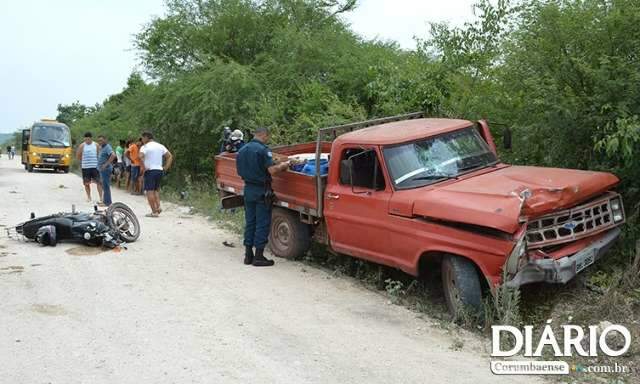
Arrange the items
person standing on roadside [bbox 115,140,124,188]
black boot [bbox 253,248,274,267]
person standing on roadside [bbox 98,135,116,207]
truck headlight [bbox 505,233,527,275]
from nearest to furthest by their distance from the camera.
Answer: truck headlight [bbox 505,233,527,275] → black boot [bbox 253,248,274,267] → person standing on roadside [bbox 98,135,116,207] → person standing on roadside [bbox 115,140,124,188]

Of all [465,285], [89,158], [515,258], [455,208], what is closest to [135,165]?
[89,158]

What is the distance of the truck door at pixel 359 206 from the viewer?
6879mm

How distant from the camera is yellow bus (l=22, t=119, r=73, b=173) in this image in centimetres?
2969

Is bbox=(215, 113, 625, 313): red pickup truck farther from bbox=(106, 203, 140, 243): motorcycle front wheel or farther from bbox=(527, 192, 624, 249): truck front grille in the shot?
bbox=(106, 203, 140, 243): motorcycle front wheel

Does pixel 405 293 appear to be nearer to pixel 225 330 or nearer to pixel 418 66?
pixel 225 330

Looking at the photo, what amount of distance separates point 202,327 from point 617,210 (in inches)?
178

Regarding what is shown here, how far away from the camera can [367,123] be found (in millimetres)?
8836

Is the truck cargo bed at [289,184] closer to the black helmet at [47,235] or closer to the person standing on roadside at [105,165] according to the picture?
the black helmet at [47,235]

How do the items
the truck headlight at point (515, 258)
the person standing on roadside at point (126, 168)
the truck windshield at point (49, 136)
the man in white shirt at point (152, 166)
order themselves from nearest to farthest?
the truck headlight at point (515, 258), the man in white shirt at point (152, 166), the person standing on roadside at point (126, 168), the truck windshield at point (49, 136)

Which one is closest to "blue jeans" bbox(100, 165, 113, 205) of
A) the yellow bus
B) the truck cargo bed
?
the truck cargo bed

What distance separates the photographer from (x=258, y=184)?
8.37 metres

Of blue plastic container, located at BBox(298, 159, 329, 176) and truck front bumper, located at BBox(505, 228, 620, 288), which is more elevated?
blue plastic container, located at BBox(298, 159, 329, 176)

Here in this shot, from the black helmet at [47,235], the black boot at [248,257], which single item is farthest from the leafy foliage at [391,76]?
the black helmet at [47,235]

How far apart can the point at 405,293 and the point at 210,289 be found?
89.5 inches
